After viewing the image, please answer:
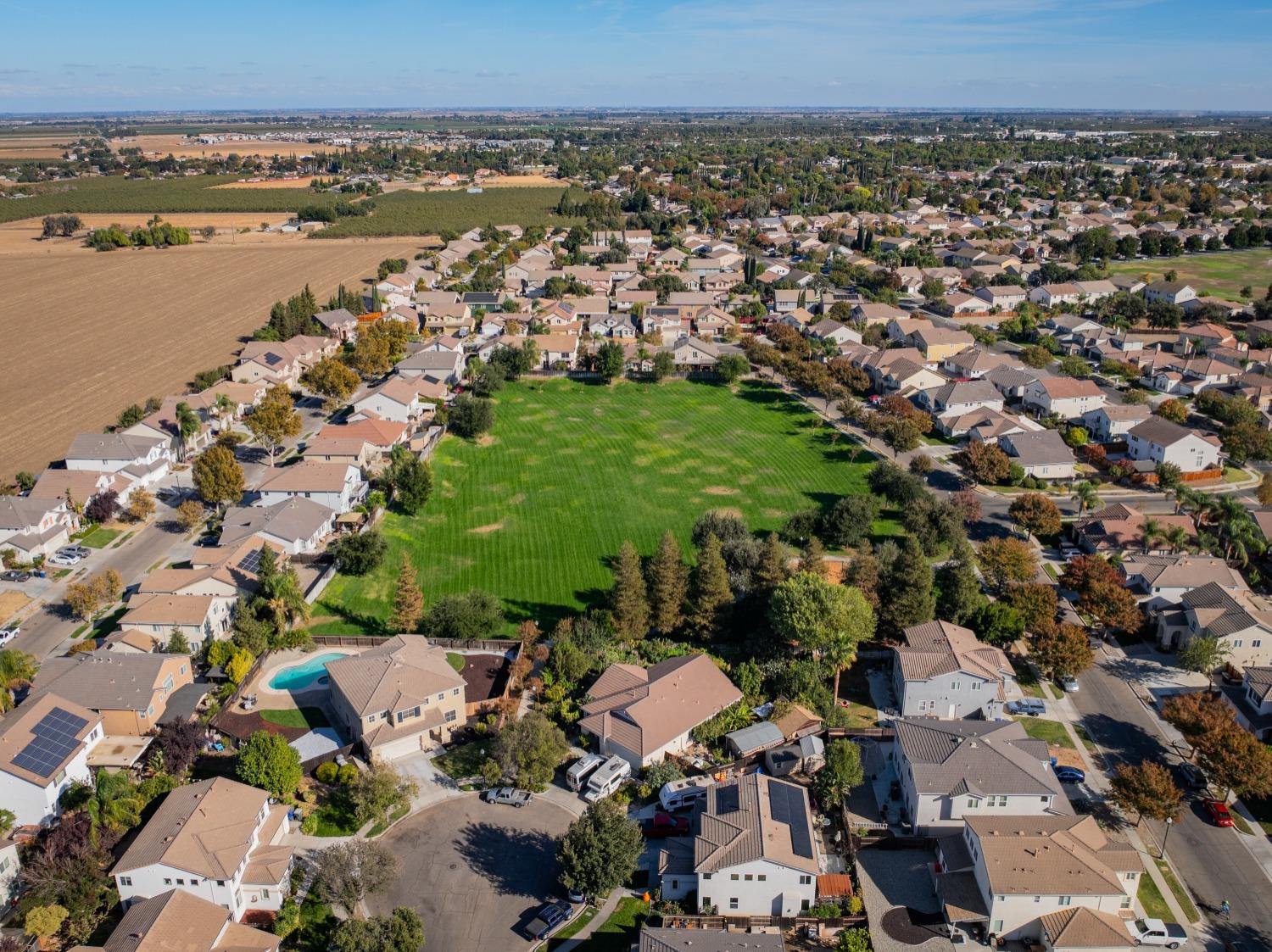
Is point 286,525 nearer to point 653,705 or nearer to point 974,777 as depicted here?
point 653,705

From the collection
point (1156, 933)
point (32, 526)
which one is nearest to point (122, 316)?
point (32, 526)

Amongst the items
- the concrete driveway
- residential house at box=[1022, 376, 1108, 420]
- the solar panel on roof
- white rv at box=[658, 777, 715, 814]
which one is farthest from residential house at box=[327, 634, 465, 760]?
residential house at box=[1022, 376, 1108, 420]

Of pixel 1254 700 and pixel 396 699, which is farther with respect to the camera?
pixel 1254 700

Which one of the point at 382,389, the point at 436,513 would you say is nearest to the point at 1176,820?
the point at 436,513

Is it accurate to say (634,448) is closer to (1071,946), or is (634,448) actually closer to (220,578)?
(220,578)

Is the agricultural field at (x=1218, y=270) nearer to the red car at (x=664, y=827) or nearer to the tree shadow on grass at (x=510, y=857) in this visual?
the red car at (x=664, y=827)

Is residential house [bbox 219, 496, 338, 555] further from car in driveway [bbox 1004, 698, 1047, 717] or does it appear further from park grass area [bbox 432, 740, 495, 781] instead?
car in driveway [bbox 1004, 698, 1047, 717]

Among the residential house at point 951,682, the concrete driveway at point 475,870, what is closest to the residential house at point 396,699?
the concrete driveway at point 475,870
